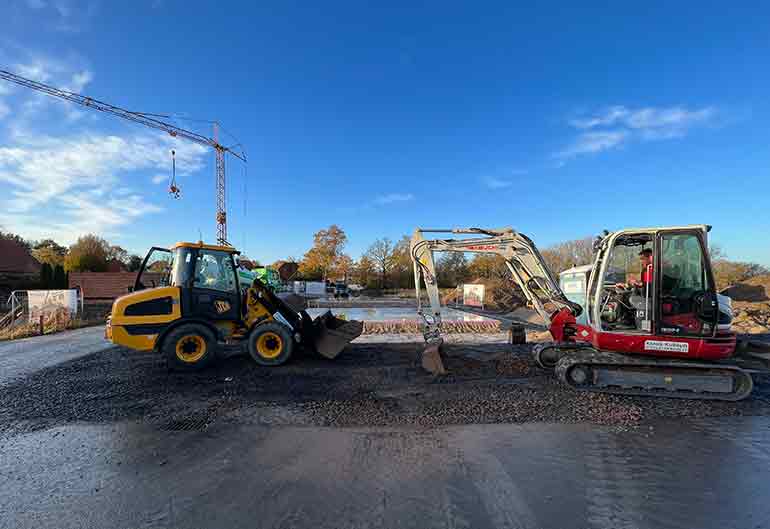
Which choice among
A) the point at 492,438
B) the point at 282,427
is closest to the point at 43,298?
the point at 282,427

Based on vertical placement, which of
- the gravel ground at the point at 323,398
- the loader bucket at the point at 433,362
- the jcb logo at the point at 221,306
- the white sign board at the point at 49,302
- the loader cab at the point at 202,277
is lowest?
the gravel ground at the point at 323,398

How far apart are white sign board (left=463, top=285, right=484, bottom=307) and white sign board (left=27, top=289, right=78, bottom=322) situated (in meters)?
19.6

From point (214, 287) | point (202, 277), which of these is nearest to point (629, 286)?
point (214, 287)

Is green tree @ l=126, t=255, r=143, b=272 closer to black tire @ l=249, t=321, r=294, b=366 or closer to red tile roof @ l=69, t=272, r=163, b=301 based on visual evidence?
red tile roof @ l=69, t=272, r=163, b=301

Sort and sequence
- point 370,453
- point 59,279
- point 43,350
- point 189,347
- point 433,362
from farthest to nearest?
point 59,279
point 43,350
point 189,347
point 433,362
point 370,453

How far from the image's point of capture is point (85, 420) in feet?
15.7

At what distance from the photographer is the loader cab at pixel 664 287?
5.42 metres

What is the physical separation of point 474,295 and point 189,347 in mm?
17983

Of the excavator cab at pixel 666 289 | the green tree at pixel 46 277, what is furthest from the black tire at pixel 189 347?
the green tree at pixel 46 277

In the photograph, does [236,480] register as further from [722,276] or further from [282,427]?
[722,276]

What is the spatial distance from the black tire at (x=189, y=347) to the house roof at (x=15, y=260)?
5079 cm

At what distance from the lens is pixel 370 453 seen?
3818 mm

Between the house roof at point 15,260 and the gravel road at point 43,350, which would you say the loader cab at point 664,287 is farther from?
the house roof at point 15,260

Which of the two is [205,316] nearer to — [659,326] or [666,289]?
[659,326]
